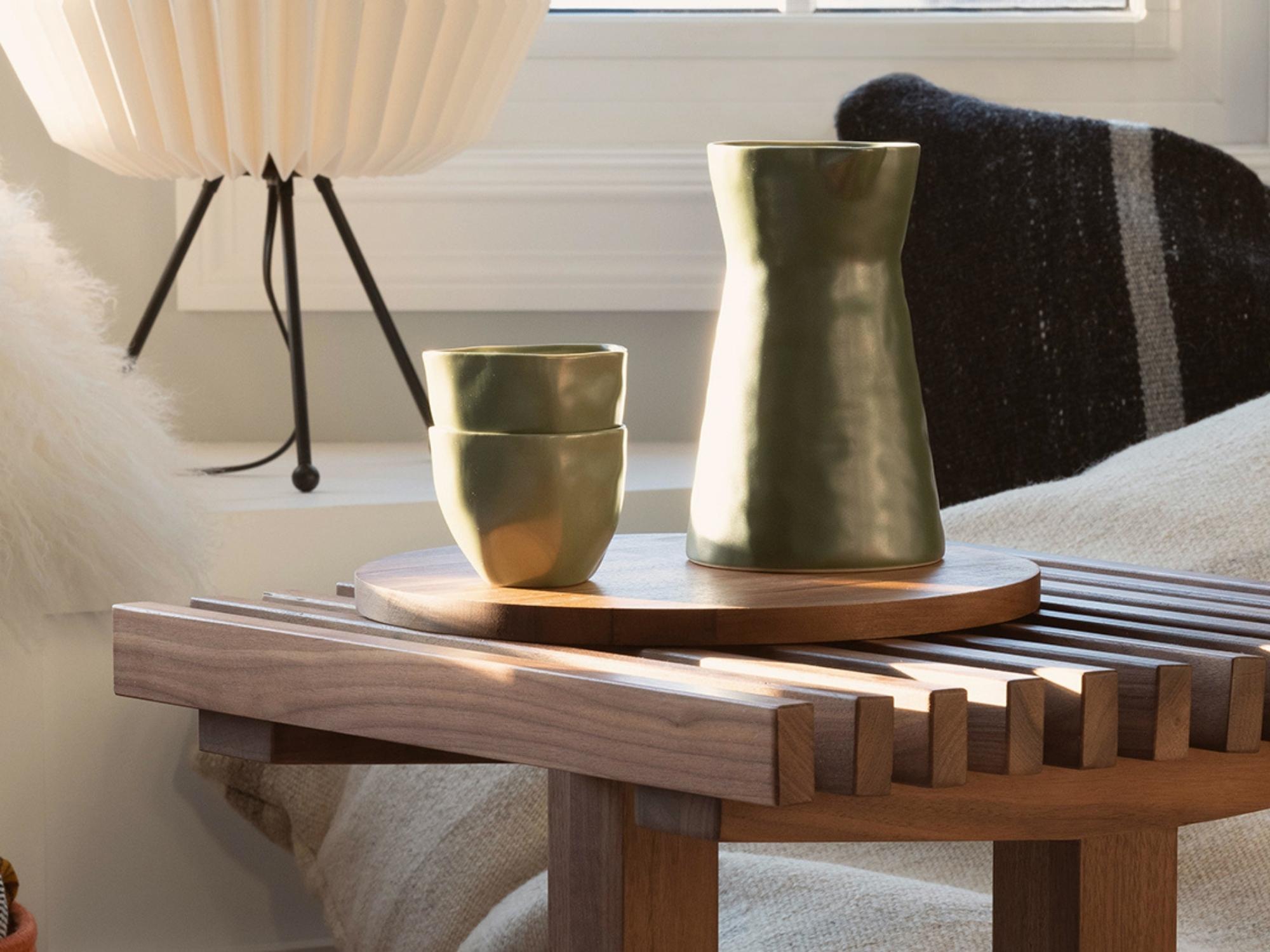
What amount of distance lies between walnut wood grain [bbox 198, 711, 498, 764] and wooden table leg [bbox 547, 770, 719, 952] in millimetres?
50

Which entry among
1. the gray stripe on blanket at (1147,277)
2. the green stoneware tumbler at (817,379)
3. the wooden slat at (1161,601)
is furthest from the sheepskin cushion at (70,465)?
the gray stripe on blanket at (1147,277)

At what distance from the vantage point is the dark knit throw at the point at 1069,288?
4.31 ft

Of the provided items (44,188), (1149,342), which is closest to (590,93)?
(44,188)

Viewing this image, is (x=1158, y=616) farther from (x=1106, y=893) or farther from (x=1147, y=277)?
(x=1147, y=277)

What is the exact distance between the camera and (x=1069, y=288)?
1.35m

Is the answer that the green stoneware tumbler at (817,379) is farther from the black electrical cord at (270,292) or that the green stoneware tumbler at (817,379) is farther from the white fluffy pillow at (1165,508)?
the black electrical cord at (270,292)

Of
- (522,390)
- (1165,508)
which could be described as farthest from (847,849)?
(522,390)

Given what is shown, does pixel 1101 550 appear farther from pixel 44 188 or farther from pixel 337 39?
pixel 44 188

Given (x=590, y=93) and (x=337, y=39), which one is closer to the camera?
(x=337, y=39)

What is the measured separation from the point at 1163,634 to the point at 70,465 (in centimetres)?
66

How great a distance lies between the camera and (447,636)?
0.58 meters

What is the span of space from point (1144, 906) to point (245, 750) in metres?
0.35

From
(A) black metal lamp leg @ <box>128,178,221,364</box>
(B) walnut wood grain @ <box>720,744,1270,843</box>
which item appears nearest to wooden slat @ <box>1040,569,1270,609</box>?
(B) walnut wood grain @ <box>720,744,1270,843</box>

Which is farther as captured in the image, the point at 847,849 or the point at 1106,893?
the point at 847,849
